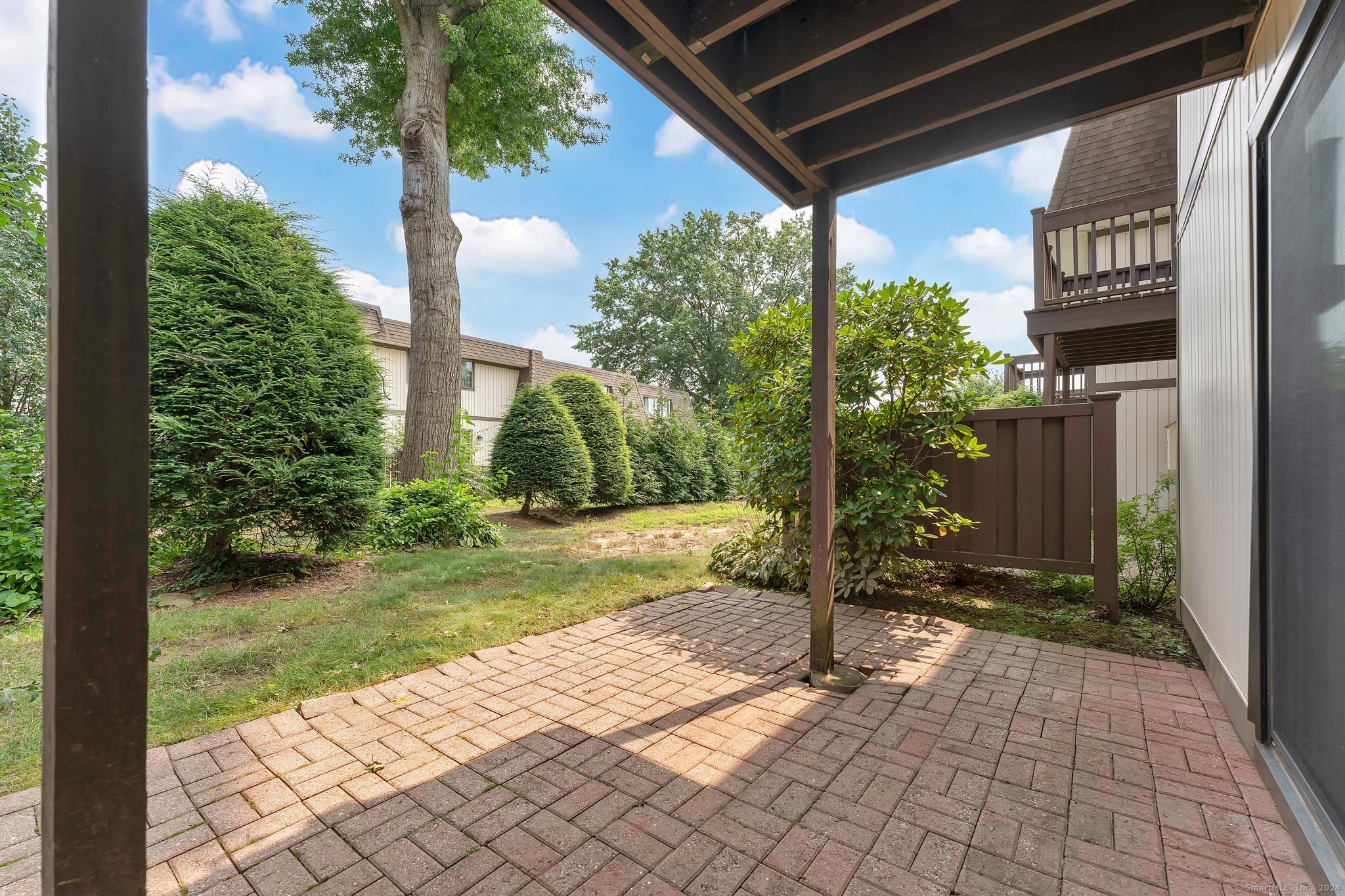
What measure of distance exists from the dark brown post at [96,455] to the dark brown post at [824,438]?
2.46 m

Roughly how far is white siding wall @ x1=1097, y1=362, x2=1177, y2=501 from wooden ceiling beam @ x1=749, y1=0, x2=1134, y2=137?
5.97 meters

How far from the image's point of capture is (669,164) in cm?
1942

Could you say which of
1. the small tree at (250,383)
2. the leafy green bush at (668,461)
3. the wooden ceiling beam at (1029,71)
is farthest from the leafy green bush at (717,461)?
the wooden ceiling beam at (1029,71)

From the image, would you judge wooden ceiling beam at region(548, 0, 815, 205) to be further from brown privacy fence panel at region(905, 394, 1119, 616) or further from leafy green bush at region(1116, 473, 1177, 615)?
leafy green bush at region(1116, 473, 1177, 615)

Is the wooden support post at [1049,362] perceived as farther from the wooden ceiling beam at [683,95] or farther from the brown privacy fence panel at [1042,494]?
the wooden ceiling beam at [683,95]

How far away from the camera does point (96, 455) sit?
101cm

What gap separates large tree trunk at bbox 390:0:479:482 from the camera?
7.51m

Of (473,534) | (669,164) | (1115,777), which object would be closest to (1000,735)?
(1115,777)

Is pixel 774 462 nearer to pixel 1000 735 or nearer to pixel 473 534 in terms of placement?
pixel 1000 735

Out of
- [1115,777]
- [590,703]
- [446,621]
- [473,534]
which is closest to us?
[1115,777]

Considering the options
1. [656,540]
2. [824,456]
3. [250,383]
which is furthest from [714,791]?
[656,540]

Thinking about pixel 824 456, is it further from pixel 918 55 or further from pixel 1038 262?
pixel 1038 262

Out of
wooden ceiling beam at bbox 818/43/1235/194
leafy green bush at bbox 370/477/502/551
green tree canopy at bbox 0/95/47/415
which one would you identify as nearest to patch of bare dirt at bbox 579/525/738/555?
leafy green bush at bbox 370/477/502/551

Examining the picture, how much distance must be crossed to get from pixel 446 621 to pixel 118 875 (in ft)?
8.89
